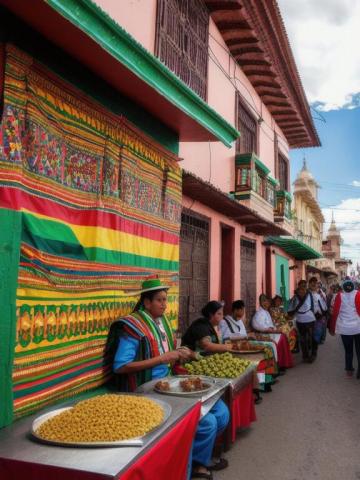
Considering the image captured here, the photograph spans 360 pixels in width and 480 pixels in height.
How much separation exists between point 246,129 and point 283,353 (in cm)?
527

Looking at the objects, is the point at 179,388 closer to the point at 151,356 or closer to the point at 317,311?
the point at 151,356

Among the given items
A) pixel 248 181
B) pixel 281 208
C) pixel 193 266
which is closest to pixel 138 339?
pixel 193 266

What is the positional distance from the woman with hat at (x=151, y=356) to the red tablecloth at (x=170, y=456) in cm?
61

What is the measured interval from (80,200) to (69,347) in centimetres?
117

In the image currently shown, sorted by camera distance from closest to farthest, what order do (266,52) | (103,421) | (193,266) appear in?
(103,421)
(193,266)
(266,52)

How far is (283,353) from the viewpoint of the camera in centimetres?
768

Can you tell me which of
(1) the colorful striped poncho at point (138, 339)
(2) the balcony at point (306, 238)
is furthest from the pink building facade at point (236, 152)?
(2) the balcony at point (306, 238)

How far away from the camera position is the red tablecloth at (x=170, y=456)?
190 cm

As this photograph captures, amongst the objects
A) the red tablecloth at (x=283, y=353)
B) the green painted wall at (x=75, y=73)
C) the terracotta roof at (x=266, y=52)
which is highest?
the terracotta roof at (x=266, y=52)

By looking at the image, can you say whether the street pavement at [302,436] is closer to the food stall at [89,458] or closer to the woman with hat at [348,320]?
the woman with hat at [348,320]

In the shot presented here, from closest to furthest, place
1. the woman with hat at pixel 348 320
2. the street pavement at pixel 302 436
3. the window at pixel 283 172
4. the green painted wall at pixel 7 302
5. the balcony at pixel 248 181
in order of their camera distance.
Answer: the green painted wall at pixel 7 302 < the street pavement at pixel 302 436 < the woman with hat at pixel 348 320 < the balcony at pixel 248 181 < the window at pixel 283 172

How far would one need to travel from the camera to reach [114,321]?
3676mm

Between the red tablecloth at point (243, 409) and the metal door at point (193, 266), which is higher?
the metal door at point (193, 266)

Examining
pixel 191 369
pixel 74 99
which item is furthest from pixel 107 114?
pixel 191 369
